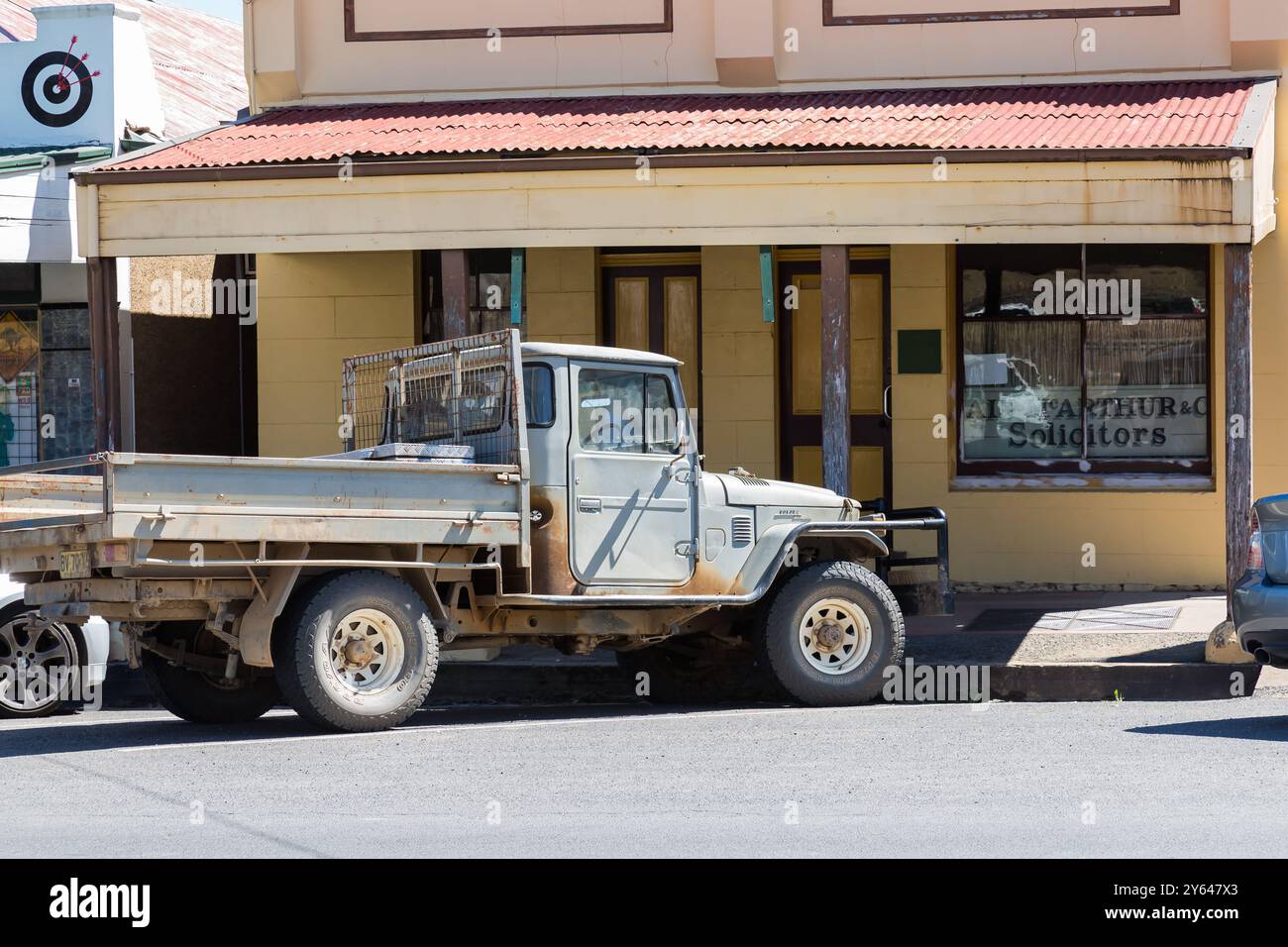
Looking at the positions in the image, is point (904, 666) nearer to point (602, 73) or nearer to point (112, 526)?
point (112, 526)

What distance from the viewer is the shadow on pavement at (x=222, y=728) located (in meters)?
9.77

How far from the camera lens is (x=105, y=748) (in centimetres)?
962

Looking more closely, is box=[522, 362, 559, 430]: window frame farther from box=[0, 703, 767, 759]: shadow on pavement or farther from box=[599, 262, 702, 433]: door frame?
box=[599, 262, 702, 433]: door frame

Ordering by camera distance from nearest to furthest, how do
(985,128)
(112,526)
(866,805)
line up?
(866,805)
(112,526)
(985,128)

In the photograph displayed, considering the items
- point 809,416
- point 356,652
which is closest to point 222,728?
point 356,652

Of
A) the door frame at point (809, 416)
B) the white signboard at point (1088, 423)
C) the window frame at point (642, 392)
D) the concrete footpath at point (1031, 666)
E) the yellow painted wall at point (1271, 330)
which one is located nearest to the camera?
the window frame at point (642, 392)

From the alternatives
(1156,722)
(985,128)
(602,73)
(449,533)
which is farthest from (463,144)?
(1156,722)

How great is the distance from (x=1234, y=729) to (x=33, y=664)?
22.1 ft

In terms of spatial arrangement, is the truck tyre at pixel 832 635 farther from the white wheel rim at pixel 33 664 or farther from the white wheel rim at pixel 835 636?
the white wheel rim at pixel 33 664

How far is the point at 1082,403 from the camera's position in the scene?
631 inches

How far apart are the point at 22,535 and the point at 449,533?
7.02 ft

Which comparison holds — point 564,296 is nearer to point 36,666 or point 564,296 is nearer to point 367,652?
point 36,666

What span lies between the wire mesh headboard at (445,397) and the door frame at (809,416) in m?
5.64

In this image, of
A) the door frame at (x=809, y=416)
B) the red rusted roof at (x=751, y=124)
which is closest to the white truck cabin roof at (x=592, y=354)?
the red rusted roof at (x=751, y=124)
